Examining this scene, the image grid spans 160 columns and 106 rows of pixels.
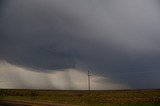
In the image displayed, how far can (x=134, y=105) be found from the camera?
4566 centimetres

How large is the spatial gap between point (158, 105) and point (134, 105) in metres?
3.54

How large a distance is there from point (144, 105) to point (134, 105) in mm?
1642

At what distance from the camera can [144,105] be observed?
147 feet

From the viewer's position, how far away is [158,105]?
4466 centimetres

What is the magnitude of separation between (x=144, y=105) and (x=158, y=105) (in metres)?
2.08
